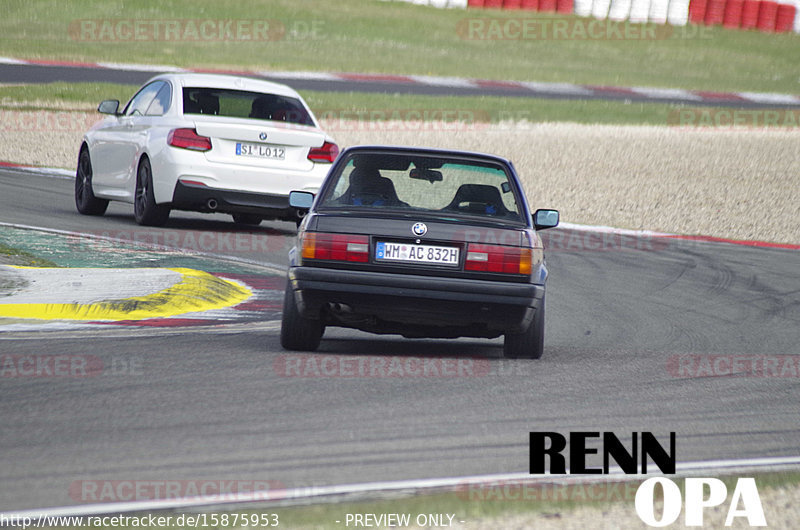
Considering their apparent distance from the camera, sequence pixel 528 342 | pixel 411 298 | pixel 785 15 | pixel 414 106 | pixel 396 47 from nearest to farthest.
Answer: pixel 411 298, pixel 528 342, pixel 414 106, pixel 396 47, pixel 785 15

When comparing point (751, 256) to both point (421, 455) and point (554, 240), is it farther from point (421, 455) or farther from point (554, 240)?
point (421, 455)

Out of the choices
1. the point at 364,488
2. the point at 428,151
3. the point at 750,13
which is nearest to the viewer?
the point at 364,488

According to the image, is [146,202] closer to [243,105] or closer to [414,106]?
[243,105]

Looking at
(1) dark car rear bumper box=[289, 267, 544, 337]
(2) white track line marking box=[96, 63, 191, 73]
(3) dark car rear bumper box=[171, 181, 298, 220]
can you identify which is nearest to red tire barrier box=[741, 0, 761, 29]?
(2) white track line marking box=[96, 63, 191, 73]

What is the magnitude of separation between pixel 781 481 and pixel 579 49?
153ft

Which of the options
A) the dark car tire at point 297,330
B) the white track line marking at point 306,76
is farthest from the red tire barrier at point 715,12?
the dark car tire at point 297,330

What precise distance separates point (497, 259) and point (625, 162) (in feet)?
62.3

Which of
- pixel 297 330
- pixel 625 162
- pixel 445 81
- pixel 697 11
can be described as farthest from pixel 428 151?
pixel 697 11

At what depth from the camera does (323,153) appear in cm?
1266

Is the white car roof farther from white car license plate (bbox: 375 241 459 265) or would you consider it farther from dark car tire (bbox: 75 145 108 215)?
white car license plate (bbox: 375 241 459 265)

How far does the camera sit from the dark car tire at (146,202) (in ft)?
42.0

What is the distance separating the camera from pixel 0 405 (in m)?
5.63

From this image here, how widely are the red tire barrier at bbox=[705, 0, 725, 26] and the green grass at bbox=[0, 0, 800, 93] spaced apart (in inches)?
24.6

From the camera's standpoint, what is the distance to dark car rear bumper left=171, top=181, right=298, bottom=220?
487 inches
